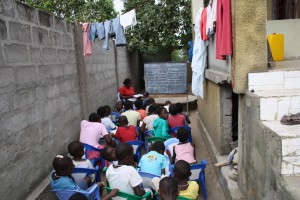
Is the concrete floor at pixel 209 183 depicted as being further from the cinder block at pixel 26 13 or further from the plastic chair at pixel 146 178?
the cinder block at pixel 26 13

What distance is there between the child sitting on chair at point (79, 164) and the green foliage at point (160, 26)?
883cm

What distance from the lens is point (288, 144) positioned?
226 cm

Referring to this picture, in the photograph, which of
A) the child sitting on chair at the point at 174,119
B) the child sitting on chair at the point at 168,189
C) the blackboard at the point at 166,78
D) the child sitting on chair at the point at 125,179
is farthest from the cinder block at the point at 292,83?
the blackboard at the point at 166,78

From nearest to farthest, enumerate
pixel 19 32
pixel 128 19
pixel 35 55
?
pixel 19 32 → pixel 35 55 → pixel 128 19

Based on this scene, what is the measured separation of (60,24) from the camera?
5098 millimetres

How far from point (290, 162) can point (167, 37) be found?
407 inches

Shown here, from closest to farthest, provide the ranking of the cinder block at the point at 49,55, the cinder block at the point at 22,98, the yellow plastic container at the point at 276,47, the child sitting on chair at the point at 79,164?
the cinder block at the point at 22,98 → the child sitting on chair at the point at 79,164 → the cinder block at the point at 49,55 → the yellow plastic container at the point at 276,47

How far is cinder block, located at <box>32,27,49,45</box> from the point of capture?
3963mm

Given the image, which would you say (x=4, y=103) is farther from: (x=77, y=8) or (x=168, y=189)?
(x=77, y=8)

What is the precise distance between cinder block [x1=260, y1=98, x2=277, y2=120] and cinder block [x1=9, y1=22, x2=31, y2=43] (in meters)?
2.81

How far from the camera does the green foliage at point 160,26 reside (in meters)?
11.8

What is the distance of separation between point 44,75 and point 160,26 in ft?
28.1

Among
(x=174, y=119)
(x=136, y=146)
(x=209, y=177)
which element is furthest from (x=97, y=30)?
(x=209, y=177)

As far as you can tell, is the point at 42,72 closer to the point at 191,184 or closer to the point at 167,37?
the point at 191,184
